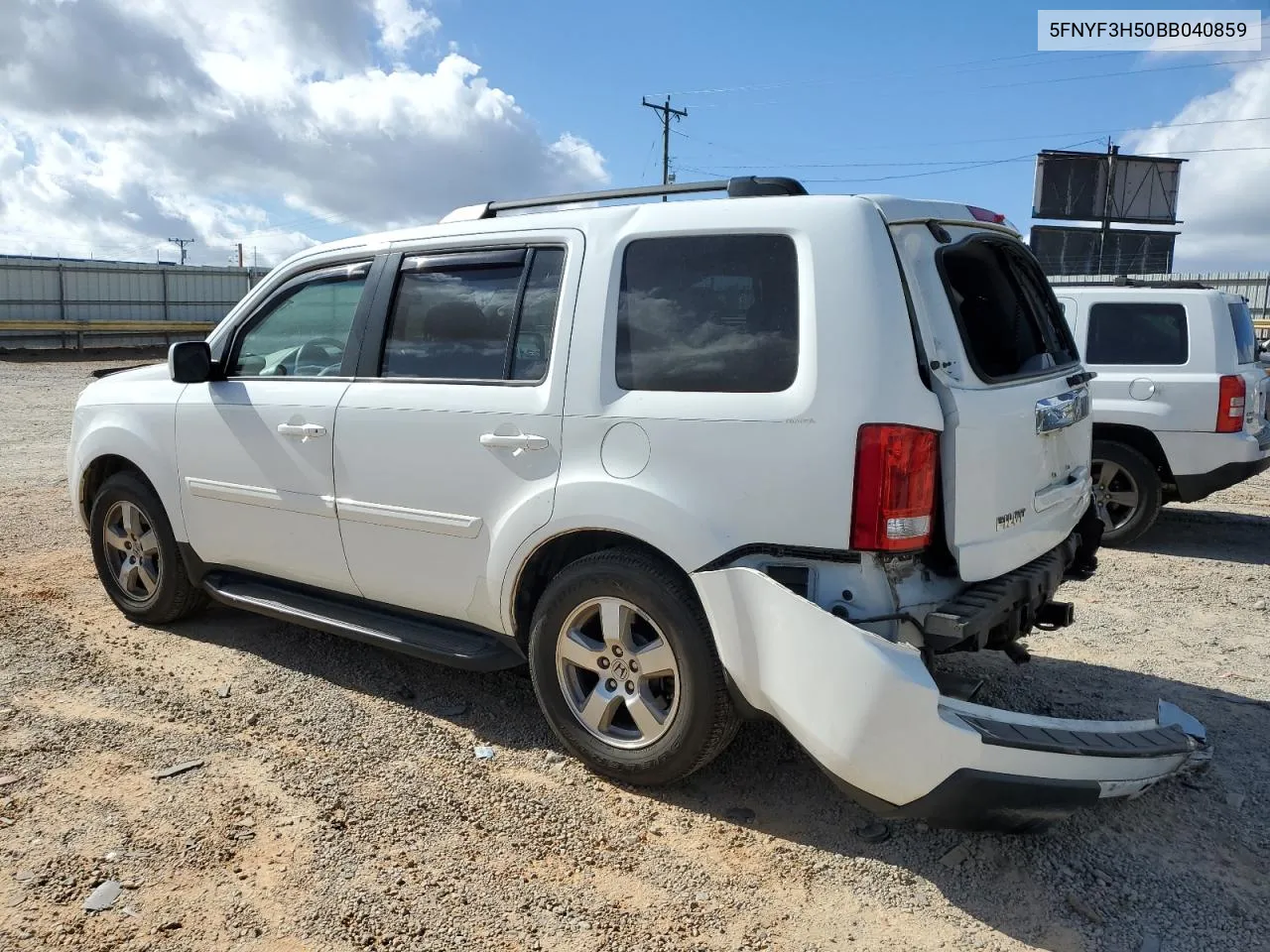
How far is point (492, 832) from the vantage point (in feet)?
10.8

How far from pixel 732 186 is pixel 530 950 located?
8.00 ft

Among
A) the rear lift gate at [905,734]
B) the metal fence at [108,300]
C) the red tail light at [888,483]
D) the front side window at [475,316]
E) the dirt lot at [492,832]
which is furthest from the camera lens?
the metal fence at [108,300]

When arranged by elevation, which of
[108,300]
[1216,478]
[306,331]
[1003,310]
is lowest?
[1216,478]

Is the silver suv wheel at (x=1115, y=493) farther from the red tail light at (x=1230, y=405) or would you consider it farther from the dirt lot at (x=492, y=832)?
the dirt lot at (x=492, y=832)

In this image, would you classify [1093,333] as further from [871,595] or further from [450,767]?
[450,767]

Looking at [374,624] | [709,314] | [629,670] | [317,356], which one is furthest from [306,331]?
[629,670]

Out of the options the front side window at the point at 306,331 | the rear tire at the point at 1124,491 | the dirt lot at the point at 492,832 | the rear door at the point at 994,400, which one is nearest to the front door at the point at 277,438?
the front side window at the point at 306,331

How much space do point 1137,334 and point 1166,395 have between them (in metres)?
0.52

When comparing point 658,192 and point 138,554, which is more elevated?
point 658,192

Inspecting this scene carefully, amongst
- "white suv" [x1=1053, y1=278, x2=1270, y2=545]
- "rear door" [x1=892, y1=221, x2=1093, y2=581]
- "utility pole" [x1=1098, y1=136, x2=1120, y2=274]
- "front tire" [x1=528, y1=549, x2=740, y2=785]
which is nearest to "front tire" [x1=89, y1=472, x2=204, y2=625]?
"front tire" [x1=528, y1=549, x2=740, y2=785]

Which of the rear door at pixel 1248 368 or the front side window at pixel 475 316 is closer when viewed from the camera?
the front side window at pixel 475 316

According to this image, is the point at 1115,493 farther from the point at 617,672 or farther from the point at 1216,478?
the point at 617,672

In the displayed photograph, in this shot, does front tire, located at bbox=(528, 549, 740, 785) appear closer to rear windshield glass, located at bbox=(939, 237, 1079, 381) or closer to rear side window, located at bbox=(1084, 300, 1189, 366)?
rear windshield glass, located at bbox=(939, 237, 1079, 381)

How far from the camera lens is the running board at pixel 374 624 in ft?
12.6
